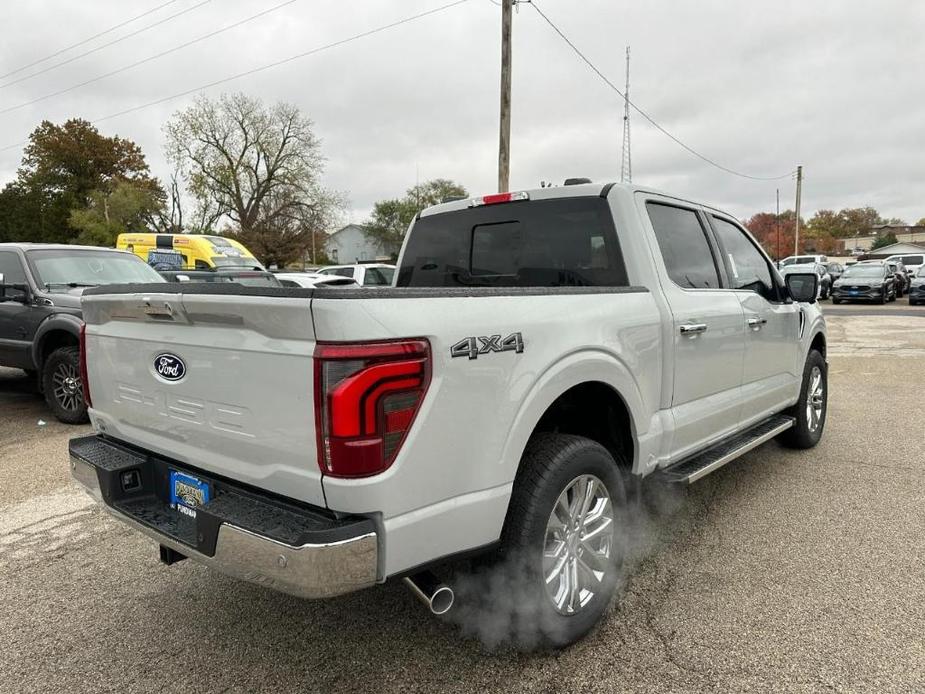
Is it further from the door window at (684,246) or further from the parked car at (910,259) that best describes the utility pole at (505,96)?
the parked car at (910,259)

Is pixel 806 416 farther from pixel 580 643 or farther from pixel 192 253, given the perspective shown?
pixel 192 253

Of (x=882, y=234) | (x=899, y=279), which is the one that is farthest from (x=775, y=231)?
(x=899, y=279)

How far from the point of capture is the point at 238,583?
126 inches

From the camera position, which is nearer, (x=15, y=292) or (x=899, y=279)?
(x=15, y=292)

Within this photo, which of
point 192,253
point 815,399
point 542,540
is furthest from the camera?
point 192,253

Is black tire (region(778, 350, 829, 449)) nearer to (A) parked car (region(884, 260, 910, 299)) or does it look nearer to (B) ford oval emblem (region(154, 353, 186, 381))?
(B) ford oval emblem (region(154, 353, 186, 381))

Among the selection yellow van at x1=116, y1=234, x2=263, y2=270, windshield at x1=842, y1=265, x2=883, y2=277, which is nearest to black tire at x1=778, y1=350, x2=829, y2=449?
yellow van at x1=116, y1=234, x2=263, y2=270

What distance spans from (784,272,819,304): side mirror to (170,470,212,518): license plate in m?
4.23

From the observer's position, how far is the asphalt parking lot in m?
2.41

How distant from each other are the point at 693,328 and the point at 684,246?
59cm

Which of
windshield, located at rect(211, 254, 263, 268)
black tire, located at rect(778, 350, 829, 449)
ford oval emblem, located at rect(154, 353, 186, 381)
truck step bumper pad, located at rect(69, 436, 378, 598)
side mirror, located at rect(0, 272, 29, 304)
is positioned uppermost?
windshield, located at rect(211, 254, 263, 268)

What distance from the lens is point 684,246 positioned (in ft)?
11.8

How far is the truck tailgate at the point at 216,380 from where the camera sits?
1.93 metres

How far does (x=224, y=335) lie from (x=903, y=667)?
277 cm
